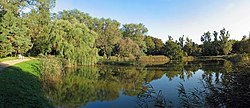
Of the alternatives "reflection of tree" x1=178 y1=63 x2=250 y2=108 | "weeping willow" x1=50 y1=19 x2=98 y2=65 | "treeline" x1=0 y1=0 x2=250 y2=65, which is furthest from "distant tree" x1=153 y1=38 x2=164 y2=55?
"reflection of tree" x1=178 y1=63 x2=250 y2=108

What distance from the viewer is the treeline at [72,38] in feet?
83.2

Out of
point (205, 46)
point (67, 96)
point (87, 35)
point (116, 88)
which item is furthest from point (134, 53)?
point (67, 96)

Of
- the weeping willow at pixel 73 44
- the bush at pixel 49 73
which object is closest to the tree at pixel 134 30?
the weeping willow at pixel 73 44

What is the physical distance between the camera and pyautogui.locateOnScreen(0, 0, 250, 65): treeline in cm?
2537

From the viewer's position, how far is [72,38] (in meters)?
28.5

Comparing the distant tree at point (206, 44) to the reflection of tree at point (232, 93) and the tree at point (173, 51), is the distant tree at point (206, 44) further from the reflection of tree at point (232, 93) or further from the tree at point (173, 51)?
the reflection of tree at point (232, 93)

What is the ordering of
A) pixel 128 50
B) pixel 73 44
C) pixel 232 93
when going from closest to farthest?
pixel 232 93 → pixel 73 44 → pixel 128 50

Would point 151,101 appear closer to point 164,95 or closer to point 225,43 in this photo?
point 164,95

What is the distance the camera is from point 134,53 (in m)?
46.8

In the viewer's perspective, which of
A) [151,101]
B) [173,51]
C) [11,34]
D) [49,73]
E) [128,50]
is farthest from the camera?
[173,51]

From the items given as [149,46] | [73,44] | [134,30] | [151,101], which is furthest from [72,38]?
[149,46]

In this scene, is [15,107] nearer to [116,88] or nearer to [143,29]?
[116,88]

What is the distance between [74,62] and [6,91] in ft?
64.0

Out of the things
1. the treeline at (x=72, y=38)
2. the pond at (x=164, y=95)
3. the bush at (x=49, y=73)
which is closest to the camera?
the pond at (x=164, y=95)
